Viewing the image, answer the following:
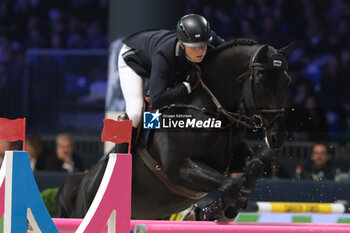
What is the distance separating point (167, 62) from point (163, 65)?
0.11ft

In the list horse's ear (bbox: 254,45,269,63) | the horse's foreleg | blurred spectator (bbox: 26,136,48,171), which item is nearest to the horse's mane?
horse's ear (bbox: 254,45,269,63)

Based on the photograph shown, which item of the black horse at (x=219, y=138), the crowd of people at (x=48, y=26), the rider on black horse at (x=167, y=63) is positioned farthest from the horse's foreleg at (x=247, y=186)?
the crowd of people at (x=48, y=26)

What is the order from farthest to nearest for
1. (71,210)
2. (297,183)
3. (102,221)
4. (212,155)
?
(297,183)
(71,210)
(212,155)
(102,221)

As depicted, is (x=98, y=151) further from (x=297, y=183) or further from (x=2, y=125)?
(x=2, y=125)

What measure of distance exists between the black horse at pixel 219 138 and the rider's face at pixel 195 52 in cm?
10

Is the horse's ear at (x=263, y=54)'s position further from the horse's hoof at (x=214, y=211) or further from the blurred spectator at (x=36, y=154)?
the blurred spectator at (x=36, y=154)

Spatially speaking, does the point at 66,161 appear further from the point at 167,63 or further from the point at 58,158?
the point at 167,63

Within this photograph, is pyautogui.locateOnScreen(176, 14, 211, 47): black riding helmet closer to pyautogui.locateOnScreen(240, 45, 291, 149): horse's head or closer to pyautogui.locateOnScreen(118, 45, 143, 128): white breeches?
pyautogui.locateOnScreen(240, 45, 291, 149): horse's head

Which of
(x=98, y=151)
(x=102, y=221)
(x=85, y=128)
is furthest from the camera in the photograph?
(x=85, y=128)

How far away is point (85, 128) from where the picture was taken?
27.8 ft

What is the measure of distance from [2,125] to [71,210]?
2.19m

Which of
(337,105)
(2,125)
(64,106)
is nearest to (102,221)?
(2,125)

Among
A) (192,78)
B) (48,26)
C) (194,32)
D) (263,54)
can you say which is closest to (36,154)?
(192,78)

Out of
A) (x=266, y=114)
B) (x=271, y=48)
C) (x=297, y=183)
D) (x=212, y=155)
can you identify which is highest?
(x=271, y=48)
